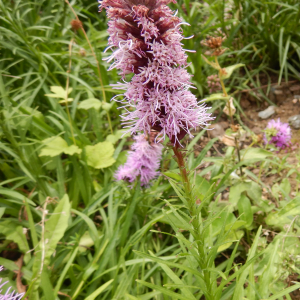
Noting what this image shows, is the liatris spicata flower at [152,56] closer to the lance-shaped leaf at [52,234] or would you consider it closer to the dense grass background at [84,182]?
the dense grass background at [84,182]

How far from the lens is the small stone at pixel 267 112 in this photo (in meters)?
2.94

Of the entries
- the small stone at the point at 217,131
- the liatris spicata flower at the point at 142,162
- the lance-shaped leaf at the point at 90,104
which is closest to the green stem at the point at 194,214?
the liatris spicata flower at the point at 142,162

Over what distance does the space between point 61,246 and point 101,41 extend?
8.58 ft

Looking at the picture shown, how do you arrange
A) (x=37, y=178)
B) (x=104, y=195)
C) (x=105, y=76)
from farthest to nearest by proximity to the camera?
(x=105, y=76)
(x=37, y=178)
(x=104, y=195)

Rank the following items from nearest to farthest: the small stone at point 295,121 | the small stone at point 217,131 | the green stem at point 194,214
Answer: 1. the green stem at point 194,214
2. the small stone at point 295,121
3. the small stone at point 217,131

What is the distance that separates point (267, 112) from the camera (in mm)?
2959

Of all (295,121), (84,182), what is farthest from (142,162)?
(295,121)

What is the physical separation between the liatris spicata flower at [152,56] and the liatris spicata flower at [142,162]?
0.74 metres

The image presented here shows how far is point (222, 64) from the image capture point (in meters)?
3.48

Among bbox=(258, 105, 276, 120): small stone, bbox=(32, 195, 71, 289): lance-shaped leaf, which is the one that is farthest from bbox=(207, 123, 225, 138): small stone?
bbox=(32, 195, 71, 289): lance-shaped leaf

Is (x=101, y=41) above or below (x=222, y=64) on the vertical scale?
above

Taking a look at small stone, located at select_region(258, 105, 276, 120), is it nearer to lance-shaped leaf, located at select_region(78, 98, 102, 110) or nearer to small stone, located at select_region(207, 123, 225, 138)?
small stone, located at select_region(207, 123, 225, 138)

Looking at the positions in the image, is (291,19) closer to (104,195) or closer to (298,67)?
(298,67)

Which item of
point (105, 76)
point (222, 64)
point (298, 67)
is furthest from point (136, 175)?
point (298, 67)
